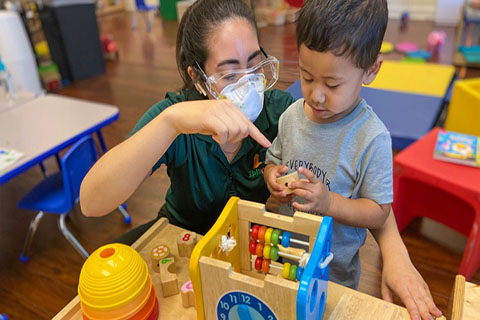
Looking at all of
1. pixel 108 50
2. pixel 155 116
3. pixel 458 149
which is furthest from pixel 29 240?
pixel 108 50

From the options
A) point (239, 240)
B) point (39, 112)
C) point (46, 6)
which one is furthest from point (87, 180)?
point (46, 6)

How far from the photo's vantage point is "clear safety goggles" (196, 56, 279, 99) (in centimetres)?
87

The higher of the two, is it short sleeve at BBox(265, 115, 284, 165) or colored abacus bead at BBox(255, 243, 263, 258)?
short sleeve at BBox(265, 115, 284, 165)

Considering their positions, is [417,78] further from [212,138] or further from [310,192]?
[310,192]

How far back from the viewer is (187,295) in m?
0.77

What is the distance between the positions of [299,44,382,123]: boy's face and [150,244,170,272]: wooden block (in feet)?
1.47

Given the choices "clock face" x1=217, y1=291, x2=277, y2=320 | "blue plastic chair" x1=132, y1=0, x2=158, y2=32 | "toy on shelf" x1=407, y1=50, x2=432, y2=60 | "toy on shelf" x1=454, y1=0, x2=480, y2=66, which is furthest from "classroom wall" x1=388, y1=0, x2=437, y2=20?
"clock face" x1=217, y1=291, x2=277, y2=320

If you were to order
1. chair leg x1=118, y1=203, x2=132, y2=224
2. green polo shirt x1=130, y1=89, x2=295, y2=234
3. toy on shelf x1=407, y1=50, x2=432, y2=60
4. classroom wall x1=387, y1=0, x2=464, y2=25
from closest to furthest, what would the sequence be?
green polo shirt x1=130, y1=89, x2=295, y2=234, chair leg x1=118, y1=203, x2=132, y2=224, toy on shelf x1=407, y1=50, x2=432, y2=60, classroom wall x1=387, y1=0, x2=464, y2=25

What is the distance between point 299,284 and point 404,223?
1630mm

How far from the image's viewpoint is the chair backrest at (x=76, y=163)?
66.6 inches

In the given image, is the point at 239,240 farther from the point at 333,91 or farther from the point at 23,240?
the point at 23,240

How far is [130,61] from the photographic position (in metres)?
4.84

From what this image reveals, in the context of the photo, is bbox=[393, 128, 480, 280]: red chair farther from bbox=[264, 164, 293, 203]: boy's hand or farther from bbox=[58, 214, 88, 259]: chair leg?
bbox=[58, 214, 88, 259]: chair leg

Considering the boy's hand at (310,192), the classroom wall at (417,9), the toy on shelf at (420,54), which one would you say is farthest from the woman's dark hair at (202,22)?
the classroom wall at (417,9)
